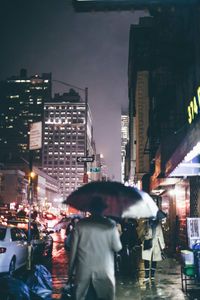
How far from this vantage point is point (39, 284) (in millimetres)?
7957

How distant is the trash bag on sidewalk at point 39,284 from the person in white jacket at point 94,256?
3.11 meters

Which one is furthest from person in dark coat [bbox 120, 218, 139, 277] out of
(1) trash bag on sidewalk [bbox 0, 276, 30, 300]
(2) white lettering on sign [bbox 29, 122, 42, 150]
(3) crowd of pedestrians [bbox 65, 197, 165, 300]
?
(3) crowd of pedestrians [bbox 65, 197, 165, 300]

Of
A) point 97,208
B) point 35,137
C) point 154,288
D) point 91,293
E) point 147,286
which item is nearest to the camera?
point 91,293

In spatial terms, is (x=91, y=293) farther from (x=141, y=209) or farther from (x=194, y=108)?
(x=194, y=108)

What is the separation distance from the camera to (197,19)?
14.0 m

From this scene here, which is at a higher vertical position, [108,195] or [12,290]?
[108,195]

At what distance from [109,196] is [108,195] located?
0.02 meters

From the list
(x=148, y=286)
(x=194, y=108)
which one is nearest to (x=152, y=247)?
(x=148, y=286)

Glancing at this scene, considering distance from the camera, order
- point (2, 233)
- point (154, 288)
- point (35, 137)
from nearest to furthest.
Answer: point (154, 288) < point (2, 233) < point (35, 137)

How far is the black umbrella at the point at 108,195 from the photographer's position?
6164mm

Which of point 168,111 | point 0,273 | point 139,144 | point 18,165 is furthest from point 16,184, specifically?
point 0,273

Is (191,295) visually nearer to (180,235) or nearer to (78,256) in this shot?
(78,256)

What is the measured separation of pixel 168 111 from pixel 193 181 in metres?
7.36

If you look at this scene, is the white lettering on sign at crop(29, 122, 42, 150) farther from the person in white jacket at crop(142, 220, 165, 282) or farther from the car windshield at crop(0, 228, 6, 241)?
the person in white jacket at crop(142, 220, 165, 282)
